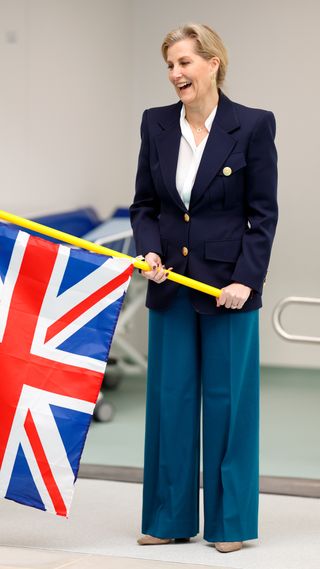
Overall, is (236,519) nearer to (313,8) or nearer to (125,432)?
(125,432)

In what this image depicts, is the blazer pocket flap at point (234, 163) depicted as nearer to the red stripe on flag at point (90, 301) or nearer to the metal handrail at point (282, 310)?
the red stripe on flag at point (90, 301)

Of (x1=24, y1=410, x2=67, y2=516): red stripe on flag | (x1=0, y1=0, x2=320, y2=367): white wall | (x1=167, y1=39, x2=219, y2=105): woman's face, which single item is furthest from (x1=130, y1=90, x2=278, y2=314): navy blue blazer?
(x1=0, y1=0, x2=320, y2=367): white wall

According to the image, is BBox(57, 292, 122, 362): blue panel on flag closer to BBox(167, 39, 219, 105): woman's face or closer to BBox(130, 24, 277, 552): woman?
BBox(130, 24, 277, 552): woman

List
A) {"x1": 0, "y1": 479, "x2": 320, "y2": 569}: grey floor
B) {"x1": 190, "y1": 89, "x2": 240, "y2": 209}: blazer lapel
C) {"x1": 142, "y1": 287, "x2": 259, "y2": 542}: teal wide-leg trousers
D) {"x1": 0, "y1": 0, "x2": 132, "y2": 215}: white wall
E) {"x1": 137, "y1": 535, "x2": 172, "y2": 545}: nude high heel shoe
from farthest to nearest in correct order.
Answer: {"x1": 0, "y1": 0, "x2": 132, "y2": 215}: white wall → {"x1": 137, "y1": 535, "x2": 172, "y2": 545}: nude high heel shoe → {"x1": 142, "y1": 287, "x2": 259, "y2": 542}: teal wide-leg trousers → {"x1": 190, "y1": 89, "x2": 240, "y2": 209}: blazer lapel → {"x1": 0, "y1": 479, "x2": 320, "y2": 569}: grey floor

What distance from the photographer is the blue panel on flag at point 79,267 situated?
128 inches

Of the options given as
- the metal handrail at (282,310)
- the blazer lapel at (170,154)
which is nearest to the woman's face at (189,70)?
the blazer lapel at (170,154)

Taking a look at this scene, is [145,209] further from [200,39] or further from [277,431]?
[277,431]

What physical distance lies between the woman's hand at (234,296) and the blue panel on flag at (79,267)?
33 cm

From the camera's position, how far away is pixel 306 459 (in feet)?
14.1

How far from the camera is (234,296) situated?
3.21 meters

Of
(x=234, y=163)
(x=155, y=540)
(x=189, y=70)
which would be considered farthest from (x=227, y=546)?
(x=189, y=70)

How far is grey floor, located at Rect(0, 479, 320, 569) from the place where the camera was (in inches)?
122

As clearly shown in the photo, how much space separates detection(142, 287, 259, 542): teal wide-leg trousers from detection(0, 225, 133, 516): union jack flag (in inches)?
7.6

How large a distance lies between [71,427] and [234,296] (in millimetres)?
556
